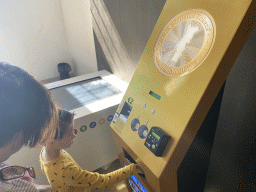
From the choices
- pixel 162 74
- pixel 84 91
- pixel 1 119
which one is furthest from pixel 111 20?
pixel 1 119

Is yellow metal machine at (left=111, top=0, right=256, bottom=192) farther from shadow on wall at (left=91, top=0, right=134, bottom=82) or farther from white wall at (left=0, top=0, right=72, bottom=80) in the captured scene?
white wall at (left=0, top=0, right=72, bottom=80)

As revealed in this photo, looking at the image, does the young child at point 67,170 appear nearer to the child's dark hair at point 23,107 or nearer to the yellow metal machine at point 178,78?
the yellow metal machine at point 178,78

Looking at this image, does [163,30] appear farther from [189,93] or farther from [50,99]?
[50,99]

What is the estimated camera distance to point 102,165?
1.80 meters

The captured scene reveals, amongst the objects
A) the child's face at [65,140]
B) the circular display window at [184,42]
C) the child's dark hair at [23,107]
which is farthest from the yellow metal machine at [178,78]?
the child's dark hair at [23,107]

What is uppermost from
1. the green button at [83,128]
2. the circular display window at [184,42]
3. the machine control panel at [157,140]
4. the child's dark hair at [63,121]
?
the circular display window at [184,42]

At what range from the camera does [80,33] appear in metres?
2.71

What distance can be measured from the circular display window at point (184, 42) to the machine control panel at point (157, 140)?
0.26 meters

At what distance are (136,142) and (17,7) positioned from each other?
9.82 ft

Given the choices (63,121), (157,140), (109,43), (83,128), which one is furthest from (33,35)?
(157,140)

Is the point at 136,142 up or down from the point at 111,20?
down

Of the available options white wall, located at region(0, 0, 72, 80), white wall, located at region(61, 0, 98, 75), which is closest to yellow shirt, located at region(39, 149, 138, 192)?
white wall, located at region(61, 0, 98, 75)

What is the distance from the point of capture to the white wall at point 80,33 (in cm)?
242

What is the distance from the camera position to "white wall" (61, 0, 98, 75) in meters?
2.42
